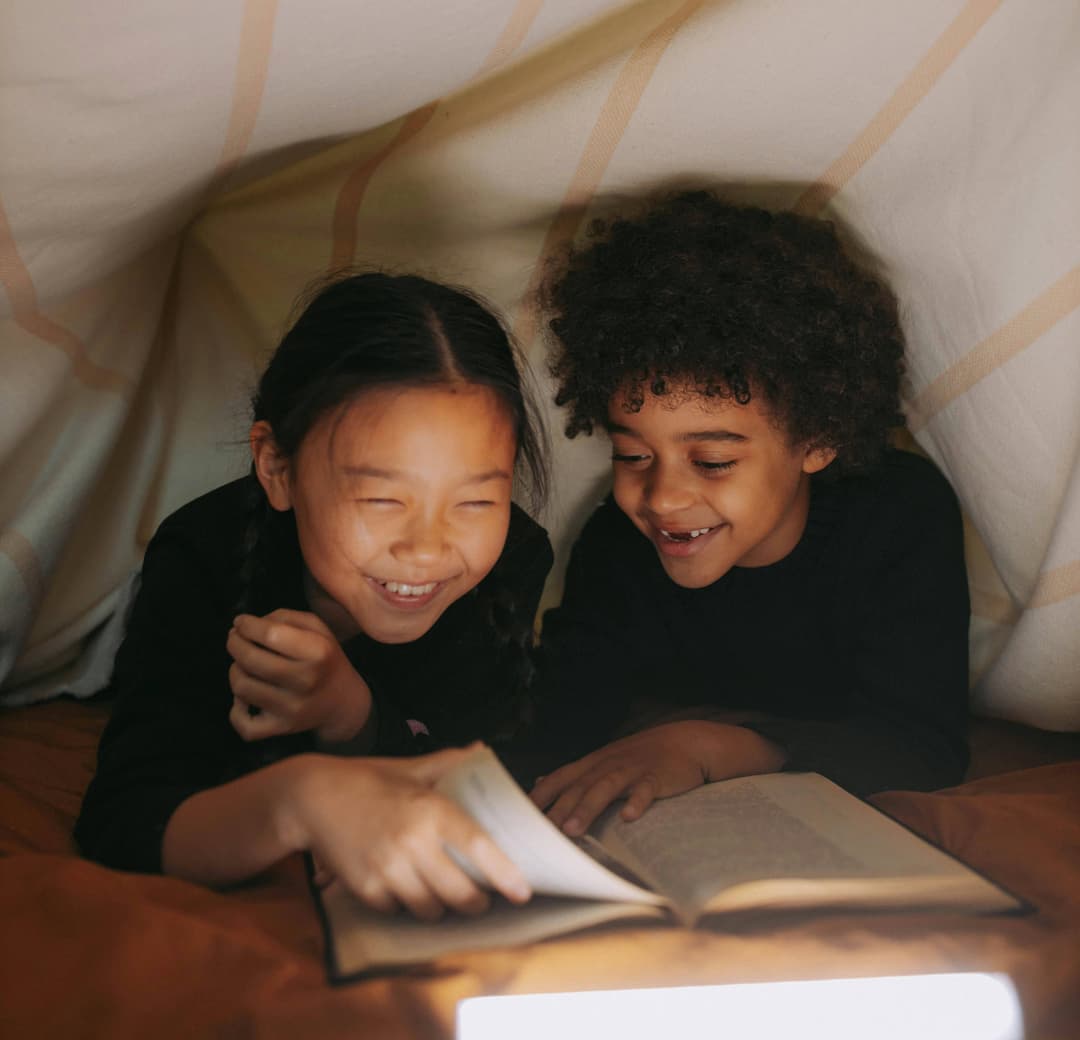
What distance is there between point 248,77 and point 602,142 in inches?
9.0

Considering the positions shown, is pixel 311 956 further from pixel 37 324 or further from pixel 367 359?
pixel 37 324

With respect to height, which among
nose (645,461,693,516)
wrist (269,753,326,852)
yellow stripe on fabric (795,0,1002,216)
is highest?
yellow stripe on fabric (795,0,1002,216)

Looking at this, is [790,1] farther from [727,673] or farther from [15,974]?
[15,974]

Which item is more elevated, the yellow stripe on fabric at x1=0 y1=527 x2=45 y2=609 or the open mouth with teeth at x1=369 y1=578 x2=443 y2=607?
the yellow stripe on fabric at x1=0 y1=527 x2=45 y2=609

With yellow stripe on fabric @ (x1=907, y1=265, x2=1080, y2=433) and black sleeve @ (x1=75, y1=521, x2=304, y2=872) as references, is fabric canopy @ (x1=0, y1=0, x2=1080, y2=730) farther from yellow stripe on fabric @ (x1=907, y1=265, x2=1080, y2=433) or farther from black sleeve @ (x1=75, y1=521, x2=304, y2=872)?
black sleeve @ (x1=75, y1=521, x2=304, y2=872)

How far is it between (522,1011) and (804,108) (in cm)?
54

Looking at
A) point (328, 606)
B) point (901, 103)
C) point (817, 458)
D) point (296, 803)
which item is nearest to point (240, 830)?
point (296, 803)

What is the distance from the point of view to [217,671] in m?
0.57

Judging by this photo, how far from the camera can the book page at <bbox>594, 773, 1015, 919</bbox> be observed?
48 cm

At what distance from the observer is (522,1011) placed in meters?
0.43

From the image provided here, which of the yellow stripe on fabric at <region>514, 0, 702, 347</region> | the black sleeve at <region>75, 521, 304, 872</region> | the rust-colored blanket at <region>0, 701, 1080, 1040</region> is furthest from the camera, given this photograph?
the yellow stripe on fabric at <region>514, 0, 702, 347</region>

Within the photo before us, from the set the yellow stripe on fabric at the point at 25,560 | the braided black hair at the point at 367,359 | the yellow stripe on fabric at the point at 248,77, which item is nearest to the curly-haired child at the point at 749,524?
the braided black hair at the point at 367,359

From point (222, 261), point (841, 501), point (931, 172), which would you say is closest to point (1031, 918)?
point (841, 501)

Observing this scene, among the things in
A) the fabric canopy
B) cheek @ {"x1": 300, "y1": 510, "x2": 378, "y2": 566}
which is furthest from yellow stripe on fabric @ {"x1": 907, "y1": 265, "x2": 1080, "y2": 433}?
cheek @ {"x1": 300, "y1": 510, "x2": 378, "y2": 566}
